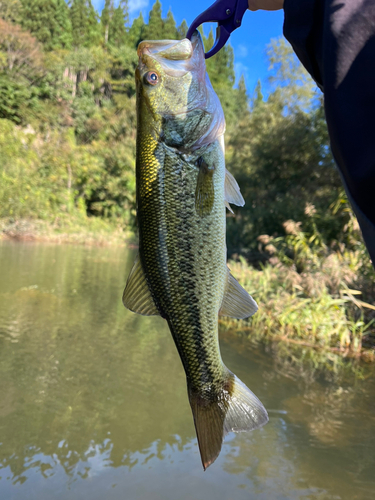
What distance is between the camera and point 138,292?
55.1 inches

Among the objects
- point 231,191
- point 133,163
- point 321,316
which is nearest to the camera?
point 231,191

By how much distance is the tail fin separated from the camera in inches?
50.1

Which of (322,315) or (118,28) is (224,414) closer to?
(322,315)

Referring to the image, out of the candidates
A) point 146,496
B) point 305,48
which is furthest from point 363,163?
point 146,496

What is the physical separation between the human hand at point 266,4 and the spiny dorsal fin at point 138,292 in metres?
0.90

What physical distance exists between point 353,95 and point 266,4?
69 cm

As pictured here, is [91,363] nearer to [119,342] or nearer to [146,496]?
→ [119,342]

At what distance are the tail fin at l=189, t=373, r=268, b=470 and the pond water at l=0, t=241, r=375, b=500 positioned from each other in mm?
1727

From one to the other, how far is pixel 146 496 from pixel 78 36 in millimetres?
41002

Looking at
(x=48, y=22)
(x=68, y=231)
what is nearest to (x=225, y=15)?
(x=68, y=231)

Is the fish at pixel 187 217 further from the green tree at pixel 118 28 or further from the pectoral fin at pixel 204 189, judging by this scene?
the green tree at pixel 118 28

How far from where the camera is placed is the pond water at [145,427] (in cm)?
281

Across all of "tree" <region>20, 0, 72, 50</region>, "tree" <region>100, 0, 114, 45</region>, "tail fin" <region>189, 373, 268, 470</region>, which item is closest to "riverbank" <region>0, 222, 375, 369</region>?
"tail fin" <region>189, 373, 268, 470</region>

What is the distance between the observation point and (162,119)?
1353mm
